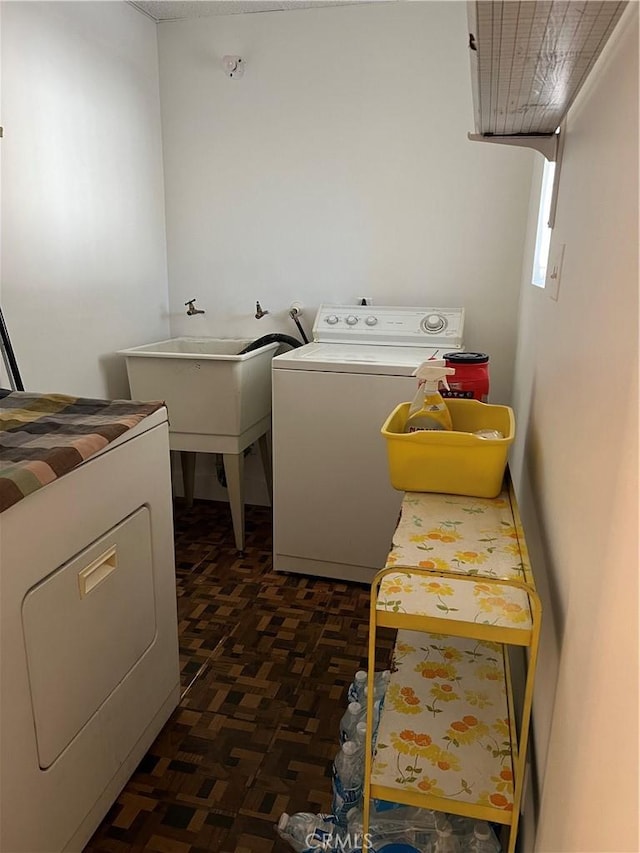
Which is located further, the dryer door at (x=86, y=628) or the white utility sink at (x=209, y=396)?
the white utility sink at (x=209, y=396)

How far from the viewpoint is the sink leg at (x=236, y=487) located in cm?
262

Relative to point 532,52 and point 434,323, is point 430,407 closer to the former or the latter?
point 532,52

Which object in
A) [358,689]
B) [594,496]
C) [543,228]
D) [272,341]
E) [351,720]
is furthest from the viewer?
[272,341]

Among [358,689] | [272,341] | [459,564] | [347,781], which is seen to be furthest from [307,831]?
[272,341]

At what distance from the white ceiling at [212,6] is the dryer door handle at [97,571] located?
2333mm

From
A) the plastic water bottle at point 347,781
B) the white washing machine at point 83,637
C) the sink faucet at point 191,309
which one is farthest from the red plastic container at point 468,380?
the sink faucet at point 191,309

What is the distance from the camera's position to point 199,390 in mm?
2551

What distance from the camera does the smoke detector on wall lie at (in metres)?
2.70

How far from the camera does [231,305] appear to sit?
9.91 feet

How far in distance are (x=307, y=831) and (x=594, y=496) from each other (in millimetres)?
1030

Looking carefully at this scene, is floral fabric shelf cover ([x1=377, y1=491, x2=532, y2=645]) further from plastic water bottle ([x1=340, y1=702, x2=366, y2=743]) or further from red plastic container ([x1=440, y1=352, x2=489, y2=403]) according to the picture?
plastic water bottle ([x1=340, y1=702, x2=366, y2=743])

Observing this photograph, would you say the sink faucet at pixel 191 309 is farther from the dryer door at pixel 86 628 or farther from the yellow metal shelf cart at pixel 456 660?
the yellow metal shelf cart at pixel 456 660

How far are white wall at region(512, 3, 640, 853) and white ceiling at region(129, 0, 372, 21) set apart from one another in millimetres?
1805

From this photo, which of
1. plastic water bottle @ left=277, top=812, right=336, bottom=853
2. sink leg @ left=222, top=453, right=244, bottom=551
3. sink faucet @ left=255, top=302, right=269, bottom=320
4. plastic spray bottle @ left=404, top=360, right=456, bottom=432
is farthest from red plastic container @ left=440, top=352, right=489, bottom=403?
sink faucet @ left=255, top=302, right=269, bottom=320
